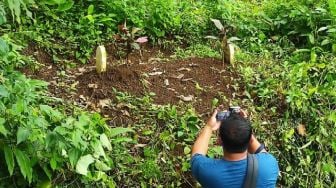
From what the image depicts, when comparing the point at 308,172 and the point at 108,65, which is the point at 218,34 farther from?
the point at 308,172

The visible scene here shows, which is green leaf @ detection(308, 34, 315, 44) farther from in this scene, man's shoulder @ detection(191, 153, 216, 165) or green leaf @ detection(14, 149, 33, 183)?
green leaf @ detection(14, 149, 33, 183)

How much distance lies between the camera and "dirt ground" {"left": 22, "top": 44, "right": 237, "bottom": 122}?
17.6 feet

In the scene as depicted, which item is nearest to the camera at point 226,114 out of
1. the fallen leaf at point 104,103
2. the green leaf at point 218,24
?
the fallen leaf at point 104,103

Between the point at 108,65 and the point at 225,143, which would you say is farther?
the point at 108,65

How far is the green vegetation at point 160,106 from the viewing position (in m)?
4.14

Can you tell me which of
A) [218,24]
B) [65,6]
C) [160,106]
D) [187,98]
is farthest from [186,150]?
[65,6]

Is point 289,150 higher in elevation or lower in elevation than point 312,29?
lower

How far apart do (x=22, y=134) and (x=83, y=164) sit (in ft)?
1.79

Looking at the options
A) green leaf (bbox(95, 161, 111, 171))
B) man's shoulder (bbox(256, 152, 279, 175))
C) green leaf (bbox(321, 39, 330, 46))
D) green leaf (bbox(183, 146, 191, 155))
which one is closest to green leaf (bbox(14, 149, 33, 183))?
green leaf (bbox(95, 161, 111, 171))

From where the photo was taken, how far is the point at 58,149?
407cm

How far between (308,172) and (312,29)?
2.06 meters

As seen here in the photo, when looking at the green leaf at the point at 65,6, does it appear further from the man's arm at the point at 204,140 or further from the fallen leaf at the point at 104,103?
the man's arm at the point at 204,140

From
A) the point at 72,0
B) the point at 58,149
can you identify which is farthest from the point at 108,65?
the point at 58,149

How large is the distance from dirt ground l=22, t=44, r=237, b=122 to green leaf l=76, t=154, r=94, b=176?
0.95 meters
